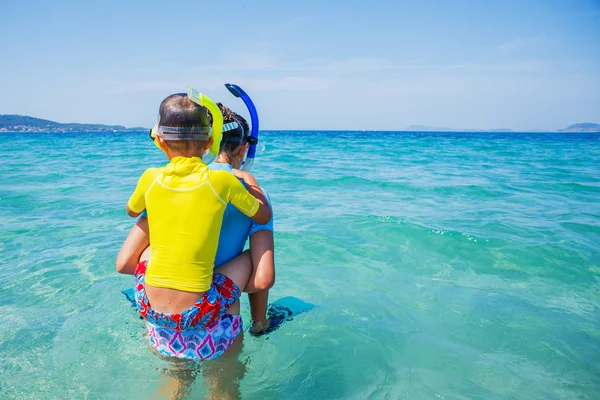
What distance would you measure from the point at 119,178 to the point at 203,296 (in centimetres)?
1100

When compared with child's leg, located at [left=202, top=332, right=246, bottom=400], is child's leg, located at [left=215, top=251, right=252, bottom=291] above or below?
above

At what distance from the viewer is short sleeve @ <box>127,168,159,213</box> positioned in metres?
2.13

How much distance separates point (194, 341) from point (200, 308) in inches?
9.2

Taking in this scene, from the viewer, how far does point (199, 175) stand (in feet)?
6.77

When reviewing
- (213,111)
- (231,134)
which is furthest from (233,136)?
(213,111)

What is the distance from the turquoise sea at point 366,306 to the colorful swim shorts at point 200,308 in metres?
0.44

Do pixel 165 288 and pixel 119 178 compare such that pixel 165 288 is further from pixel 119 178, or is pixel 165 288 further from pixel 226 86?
pixel 119 178

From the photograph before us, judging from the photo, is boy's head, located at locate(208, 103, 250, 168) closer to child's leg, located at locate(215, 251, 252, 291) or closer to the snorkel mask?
the snorkel mask

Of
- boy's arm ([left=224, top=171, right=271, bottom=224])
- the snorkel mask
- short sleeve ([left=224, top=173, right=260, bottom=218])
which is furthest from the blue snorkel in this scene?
short sleeve ([left=224, top=173, right=260, bottom=218])

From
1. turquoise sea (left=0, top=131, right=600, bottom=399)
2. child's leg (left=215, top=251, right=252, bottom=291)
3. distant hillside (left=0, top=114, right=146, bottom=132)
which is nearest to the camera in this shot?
child's leg (left=215, top=251, right=252, bottom=291)

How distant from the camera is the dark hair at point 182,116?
6.96 feet

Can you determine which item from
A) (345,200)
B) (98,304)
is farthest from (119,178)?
(98,304)

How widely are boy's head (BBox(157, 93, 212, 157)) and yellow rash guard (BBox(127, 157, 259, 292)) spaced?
0.07 m

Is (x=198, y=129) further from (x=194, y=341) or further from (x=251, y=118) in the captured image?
(x=194, y=341)
